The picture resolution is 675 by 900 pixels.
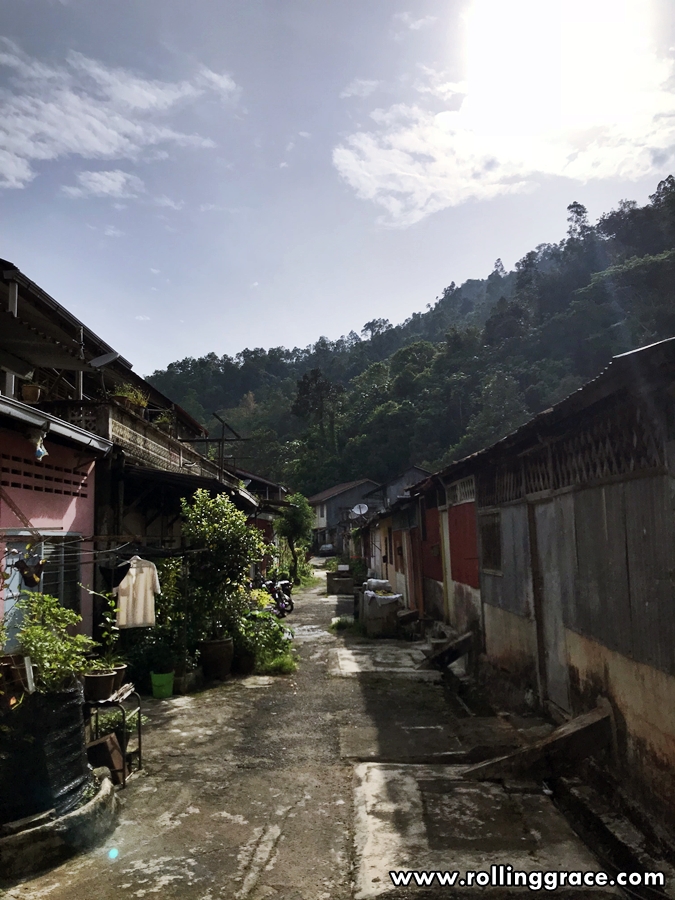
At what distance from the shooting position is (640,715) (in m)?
4.45

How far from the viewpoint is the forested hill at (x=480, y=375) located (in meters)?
49.2

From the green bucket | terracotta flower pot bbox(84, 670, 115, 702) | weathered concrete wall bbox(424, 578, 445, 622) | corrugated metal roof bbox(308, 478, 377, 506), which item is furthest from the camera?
corrugated metal roof bbox(308, 478, 377, 506)

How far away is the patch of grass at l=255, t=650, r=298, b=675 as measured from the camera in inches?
402

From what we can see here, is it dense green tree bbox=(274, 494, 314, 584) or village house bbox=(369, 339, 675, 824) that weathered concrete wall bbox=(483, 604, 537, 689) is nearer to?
village house bbox=(369, 339, 675, 824)

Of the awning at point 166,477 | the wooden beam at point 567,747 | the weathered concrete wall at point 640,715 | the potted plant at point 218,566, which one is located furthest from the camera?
the awning at point 166,477

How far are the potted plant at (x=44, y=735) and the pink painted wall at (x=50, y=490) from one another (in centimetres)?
208

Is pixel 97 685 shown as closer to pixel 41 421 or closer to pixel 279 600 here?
pixel 41 421

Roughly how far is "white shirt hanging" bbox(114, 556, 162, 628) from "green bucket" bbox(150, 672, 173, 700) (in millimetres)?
1120

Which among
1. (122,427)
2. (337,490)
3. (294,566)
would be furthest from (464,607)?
(337,490)

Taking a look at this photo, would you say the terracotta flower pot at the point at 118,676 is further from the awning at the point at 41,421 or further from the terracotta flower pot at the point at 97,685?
the awning at the point at 41,421

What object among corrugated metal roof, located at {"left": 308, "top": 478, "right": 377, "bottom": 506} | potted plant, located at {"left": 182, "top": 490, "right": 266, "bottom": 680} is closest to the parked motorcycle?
potted plant, located at {"left": 182, "top": 490, "right": 266, "bottom": 680}

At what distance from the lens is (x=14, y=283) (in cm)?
914

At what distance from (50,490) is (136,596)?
1797mm

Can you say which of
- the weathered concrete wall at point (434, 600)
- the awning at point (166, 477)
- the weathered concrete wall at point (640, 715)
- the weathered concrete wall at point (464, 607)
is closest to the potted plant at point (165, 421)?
the awning at point (166, 477)
